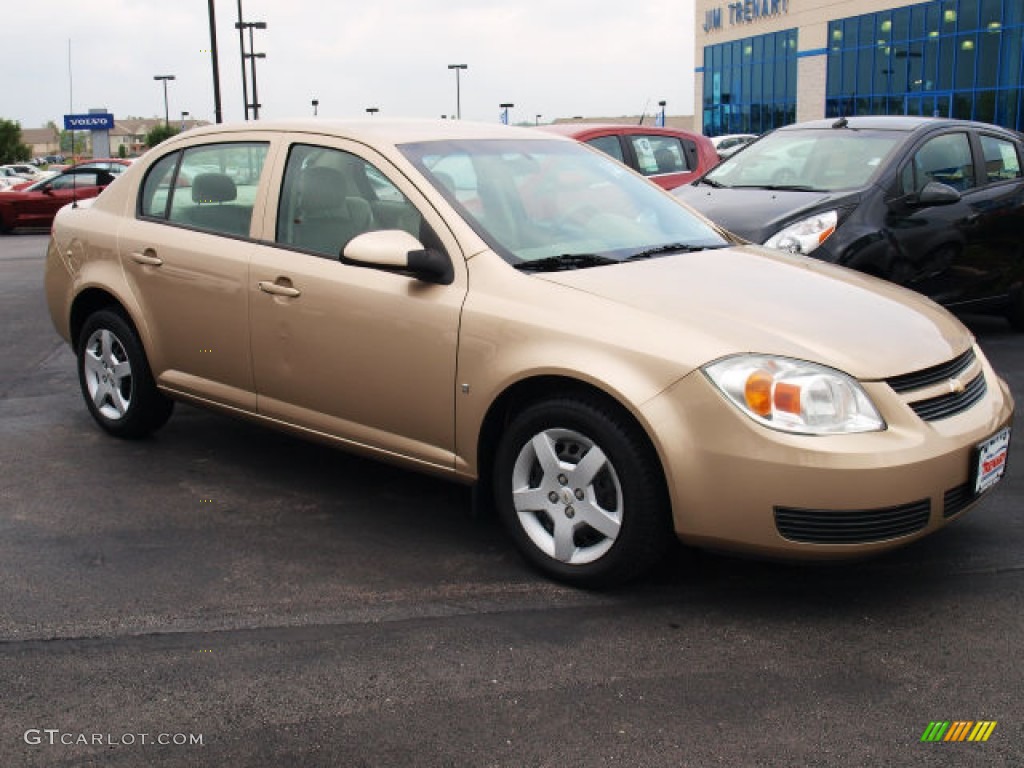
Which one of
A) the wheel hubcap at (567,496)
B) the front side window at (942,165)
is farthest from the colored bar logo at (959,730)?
the front side window at (942,165)

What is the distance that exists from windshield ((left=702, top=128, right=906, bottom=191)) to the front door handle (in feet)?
14.4

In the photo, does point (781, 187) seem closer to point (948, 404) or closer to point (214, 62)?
point (948, 404)

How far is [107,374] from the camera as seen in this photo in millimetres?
5875

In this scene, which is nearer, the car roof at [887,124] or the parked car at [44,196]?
the car roof at [887,124]

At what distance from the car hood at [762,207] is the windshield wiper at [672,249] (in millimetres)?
2427

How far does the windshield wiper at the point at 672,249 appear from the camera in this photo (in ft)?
14.5

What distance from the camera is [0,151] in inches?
2657

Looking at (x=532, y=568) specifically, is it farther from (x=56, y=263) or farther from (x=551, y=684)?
(x=56, y=263)

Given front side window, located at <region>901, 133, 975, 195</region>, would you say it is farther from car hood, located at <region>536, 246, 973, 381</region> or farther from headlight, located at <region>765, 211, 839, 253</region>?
car hood, located at <region>536, 246, 973, 381</region>

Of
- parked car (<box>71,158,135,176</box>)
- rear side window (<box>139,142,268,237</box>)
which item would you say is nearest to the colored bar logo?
rear side window (<box>139,142,268,237</box>)

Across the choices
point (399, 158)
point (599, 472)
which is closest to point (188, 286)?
point (399, 158)

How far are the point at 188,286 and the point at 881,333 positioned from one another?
301cm

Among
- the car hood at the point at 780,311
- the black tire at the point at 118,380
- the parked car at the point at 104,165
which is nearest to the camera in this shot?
the car hood at the point at 780,311

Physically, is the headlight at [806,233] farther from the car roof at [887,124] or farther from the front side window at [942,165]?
the car roof at [887,124]
